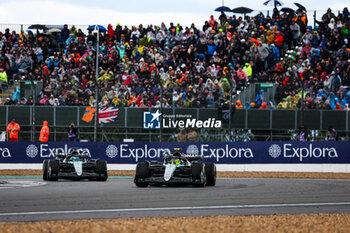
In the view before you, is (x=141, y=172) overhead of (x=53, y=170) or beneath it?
overhead

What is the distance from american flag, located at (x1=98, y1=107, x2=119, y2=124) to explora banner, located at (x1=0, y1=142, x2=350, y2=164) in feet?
2.89

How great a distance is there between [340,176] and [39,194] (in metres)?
12.0

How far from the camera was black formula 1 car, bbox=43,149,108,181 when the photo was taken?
17859 millimetres

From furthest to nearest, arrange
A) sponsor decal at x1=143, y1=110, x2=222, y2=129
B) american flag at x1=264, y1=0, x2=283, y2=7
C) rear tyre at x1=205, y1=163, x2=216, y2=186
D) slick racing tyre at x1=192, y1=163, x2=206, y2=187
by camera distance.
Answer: american flag at x1=264, y1=0, x2=283, y2=7
sponsor decal at x1=143, y1=110, x2=222, y2=129
rear tyre at x1=205, y1=163, x2=216, y2=186
slick racing tyre at x1=192, y1=163, x2=206, y2=187

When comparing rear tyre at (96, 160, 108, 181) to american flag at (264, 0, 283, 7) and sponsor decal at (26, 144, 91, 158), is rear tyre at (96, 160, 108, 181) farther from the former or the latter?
american flag at (264, 0, 283, 7)

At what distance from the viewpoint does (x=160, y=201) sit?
1200 centimetres

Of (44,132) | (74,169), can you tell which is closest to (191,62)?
(44,132)

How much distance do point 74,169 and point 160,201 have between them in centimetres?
631

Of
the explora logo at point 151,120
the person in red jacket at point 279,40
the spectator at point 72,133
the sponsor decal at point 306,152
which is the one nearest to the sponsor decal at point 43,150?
the spectator at point 72,133

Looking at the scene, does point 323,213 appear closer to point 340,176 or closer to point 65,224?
point 65,224

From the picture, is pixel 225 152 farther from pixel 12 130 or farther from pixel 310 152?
pixel 12 130

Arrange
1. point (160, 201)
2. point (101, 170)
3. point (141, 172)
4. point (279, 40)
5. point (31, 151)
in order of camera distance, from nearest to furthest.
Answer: point (160, 201), point (141, 172), point (101, 170), point (31, 151), point (279, 40)

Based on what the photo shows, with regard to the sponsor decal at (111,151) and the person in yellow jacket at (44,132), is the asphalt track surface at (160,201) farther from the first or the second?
the person in yellow jacket at (44,132)

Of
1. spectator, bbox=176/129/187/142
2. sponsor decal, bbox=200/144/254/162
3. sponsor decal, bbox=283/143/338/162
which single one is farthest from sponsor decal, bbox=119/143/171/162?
sponsor decal, bbox=283/143/338/162
